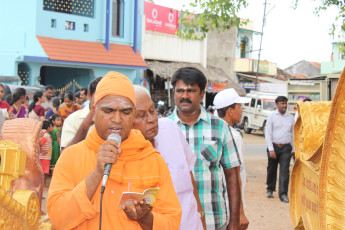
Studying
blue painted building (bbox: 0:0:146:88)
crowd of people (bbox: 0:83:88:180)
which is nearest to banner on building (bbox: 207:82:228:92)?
blue painted building (bbox: 0:0:146:88)

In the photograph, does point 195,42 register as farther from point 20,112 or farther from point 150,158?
point 150,158

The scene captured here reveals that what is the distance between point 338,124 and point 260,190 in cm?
734

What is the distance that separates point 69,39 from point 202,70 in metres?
8.20

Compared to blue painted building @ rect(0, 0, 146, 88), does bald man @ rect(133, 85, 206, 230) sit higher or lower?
lower

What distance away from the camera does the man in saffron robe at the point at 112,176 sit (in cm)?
186

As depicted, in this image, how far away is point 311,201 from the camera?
4.41m

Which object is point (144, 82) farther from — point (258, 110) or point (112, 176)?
point (112, 176)

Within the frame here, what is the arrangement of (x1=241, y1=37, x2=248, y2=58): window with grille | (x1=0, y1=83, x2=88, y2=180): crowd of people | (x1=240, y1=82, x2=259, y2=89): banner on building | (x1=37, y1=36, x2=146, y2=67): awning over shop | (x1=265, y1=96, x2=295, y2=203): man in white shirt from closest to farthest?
1. (x1=0, y1=83, x2=88, y2=180): crowd of people
2. (x1=265, y1=96, x2=295, y2=203): man in white shirt
3. (x1=37, y1=36, x2=146, y2=67): awning over shop
4. (x1=240, y1=82, x2=259, y2=89): banner on building
5. (x1=241, y1=37, x2=248, y2=58): window with grille

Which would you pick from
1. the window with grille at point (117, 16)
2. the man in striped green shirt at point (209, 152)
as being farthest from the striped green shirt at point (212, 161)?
the window with grille at point (117, 16)

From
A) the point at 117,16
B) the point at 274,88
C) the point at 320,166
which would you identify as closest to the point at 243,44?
the point at 274,88

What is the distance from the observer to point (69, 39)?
18.2 metres

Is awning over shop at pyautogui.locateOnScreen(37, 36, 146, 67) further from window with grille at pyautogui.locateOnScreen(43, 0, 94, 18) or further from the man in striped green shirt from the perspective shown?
the man in striped green shirt

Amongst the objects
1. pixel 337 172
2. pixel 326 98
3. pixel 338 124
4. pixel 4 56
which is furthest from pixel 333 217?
pixel 4 56

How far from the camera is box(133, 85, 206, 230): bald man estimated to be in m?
2.60
